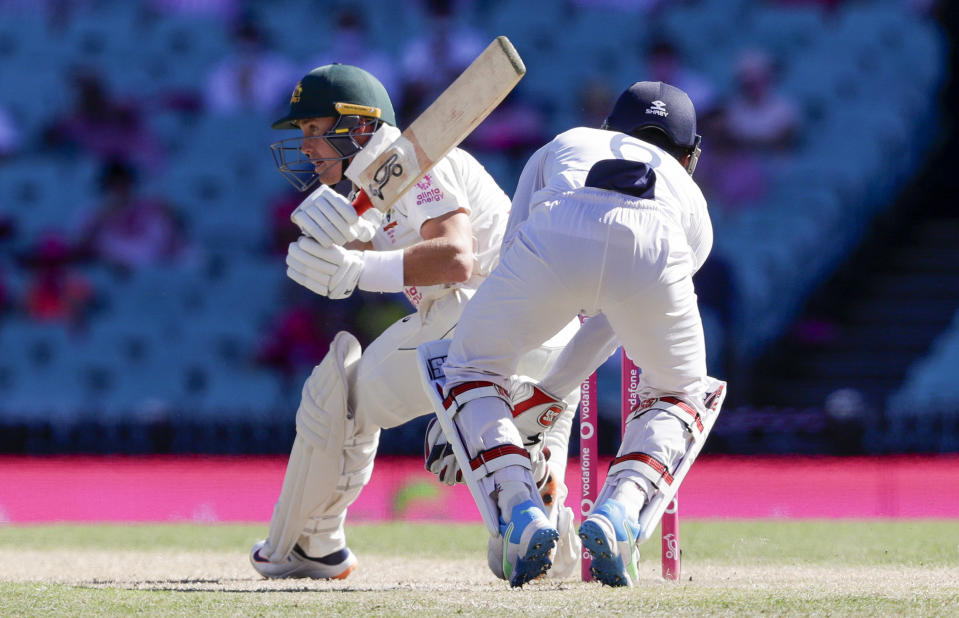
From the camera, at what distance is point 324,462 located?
419 cm

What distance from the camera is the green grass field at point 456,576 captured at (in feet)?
9.84

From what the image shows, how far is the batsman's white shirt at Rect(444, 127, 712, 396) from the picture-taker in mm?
3209

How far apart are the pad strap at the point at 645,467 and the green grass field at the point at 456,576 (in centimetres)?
28

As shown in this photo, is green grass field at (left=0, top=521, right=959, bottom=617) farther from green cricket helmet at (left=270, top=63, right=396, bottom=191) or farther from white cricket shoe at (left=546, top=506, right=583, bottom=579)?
green cricket helmet at (left=270, top=63, right=396, bottom=191)

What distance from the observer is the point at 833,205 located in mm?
10398

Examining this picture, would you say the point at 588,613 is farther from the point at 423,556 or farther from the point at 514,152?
the point at 514,152

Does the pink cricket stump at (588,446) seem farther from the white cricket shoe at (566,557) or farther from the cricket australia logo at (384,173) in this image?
the cricket australia logo at (384,173)

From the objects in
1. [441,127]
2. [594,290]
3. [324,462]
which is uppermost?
[441,127]

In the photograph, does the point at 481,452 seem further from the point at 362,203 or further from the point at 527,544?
the point at 362,203

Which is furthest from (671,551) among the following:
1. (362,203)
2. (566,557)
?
(362,203)

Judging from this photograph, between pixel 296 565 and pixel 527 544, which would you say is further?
pixel 296 565

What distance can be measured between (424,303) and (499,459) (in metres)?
1.00

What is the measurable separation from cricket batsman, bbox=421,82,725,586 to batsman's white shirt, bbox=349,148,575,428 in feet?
1.75

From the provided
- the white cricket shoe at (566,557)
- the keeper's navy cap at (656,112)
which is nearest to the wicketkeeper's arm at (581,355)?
Answer: the keeper's navy cap at (656,112)
